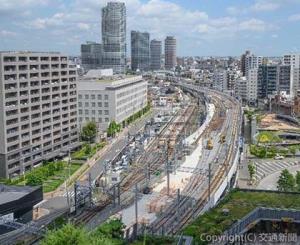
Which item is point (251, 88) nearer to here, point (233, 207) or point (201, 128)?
point (201, 128)

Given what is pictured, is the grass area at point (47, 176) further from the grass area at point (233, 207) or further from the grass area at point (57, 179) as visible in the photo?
the grass area at point (233, 207)

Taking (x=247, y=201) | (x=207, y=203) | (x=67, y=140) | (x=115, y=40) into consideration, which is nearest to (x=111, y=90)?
(x=67, y=140)

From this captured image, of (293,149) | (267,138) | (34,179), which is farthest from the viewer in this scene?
(267,138)

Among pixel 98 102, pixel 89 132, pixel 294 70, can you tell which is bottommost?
pixel 89 132

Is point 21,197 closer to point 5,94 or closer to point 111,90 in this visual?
point 5,94

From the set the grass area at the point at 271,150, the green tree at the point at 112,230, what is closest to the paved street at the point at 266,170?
the grass area at the point at 271,150

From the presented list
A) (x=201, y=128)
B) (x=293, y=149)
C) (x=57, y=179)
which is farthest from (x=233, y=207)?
(x=201, y=128)

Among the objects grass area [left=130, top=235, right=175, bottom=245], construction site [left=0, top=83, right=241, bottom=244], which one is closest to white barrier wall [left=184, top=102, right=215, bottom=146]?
Result: construction site [left=0, top=83, right=241, bottom=244]
